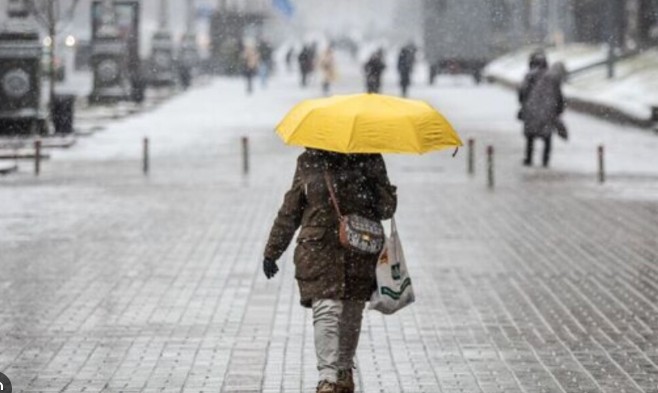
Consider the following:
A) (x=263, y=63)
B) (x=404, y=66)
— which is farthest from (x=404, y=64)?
(x=263, y=63)

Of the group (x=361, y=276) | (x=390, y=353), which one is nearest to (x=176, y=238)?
(x=390, y=353)

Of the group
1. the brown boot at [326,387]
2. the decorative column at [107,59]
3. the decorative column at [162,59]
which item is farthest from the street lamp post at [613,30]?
the brown boot at [326,387]

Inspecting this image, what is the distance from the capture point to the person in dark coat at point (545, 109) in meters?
25.5

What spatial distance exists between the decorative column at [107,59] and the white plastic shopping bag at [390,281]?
1373 inches

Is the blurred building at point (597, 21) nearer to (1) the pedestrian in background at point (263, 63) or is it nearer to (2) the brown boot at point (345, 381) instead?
(1) the pedestrian in background at point (263, 63)

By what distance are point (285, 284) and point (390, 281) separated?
5.14 metres

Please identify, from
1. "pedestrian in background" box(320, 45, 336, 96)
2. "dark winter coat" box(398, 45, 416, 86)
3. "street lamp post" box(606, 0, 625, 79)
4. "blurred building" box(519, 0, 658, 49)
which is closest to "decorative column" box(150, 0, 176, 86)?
"pedestrian in background" box(320, 45, 336, 96)

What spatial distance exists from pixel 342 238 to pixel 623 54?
145 ft

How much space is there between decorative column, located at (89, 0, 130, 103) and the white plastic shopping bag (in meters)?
34.9

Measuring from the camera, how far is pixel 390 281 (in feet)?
28.1

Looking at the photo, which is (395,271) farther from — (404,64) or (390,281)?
(404,64)

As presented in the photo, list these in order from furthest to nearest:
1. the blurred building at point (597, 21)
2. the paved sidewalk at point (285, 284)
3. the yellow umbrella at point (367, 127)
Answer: the blurred building at point (597, 21) < the paved sidewalk at point (285, 284) < the yellow umbrella at point (367, 127)

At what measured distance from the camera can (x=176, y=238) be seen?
55.0 ft

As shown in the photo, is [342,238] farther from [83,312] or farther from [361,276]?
[83,312]
